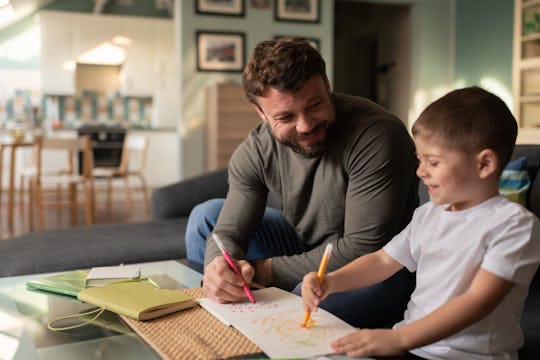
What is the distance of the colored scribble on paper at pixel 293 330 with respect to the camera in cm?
90

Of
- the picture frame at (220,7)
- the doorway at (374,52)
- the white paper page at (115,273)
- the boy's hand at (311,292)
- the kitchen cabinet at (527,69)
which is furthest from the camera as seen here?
the doorway at (374,52)

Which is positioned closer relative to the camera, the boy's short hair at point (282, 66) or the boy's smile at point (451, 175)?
the boy's smile at point (451, 175)

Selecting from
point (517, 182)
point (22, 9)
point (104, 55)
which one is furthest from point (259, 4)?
point (517, 182)

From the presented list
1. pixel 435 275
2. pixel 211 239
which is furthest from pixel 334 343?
pixel 211 239

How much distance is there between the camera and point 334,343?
2.81 ft

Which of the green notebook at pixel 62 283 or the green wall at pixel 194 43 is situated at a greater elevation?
the green wall at pixel 194 43

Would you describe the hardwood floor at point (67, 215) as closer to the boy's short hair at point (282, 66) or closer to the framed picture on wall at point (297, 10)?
the framed picture on wall at point (297, 10)

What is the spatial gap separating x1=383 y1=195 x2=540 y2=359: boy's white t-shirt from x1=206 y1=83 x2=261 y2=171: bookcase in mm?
4496

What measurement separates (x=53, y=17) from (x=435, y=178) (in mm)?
7633

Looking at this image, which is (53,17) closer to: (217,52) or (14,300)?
(217,52)

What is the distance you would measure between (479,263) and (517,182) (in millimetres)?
1016

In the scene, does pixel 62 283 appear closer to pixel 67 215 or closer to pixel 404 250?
pixel 404 250

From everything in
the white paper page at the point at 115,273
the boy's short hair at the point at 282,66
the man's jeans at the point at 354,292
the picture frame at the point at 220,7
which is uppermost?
the picture frame at the point at 220,7

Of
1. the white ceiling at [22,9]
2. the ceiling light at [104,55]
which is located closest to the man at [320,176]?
the white ceiling at [22,9]
